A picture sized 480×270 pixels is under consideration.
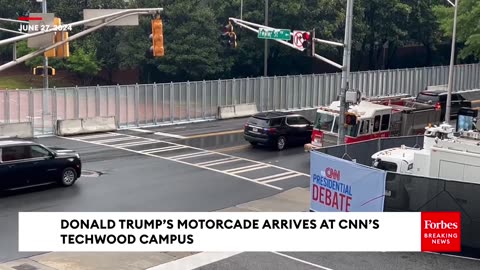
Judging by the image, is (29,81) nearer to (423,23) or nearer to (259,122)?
(423,23)

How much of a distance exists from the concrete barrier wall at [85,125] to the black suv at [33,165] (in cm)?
1040

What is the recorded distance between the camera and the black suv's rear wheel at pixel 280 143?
30.2 m

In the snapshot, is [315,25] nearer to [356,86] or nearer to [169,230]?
[356,86]

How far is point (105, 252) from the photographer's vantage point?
53.1 feet

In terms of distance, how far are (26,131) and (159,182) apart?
35.5 feet

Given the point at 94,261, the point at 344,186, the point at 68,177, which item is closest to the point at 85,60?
the point at 68,177

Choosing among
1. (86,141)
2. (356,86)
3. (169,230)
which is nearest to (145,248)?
(169,230)

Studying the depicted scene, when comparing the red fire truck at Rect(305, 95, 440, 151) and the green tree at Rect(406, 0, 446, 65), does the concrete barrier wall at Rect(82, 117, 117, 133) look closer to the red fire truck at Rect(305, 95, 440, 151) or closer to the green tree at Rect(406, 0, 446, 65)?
the red fire truck at Rect(305, 95, 440, 151)

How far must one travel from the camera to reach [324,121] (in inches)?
1101

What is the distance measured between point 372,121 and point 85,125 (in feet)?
45.1

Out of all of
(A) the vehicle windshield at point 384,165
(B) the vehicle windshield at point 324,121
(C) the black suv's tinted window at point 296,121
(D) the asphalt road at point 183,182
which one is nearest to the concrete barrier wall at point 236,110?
(D) the asphalt road at point 183,182

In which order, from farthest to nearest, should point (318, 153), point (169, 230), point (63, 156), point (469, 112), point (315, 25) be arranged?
point (315, 25) < point (469, 112) < point (63, 156) < point (318, 153) < point (169, 230)

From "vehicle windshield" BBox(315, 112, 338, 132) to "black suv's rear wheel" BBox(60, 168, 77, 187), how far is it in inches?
397

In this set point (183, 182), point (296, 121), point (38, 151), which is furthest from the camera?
point (296, 121)
